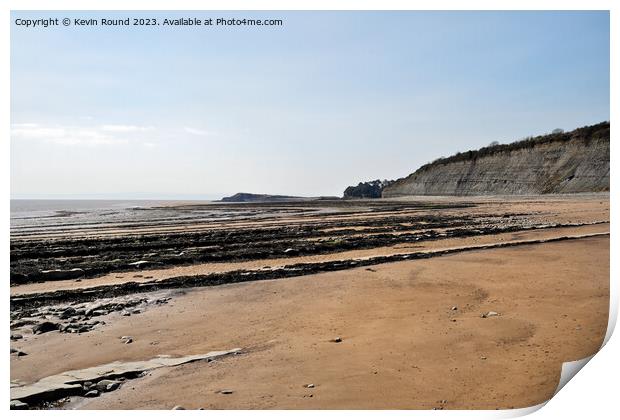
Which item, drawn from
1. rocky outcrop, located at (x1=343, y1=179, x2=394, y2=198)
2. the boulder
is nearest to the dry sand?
the boulder

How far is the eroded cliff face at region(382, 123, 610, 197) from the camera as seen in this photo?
3700 cm

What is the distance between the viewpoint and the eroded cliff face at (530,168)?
3700 centimetres

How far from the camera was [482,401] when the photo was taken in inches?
156

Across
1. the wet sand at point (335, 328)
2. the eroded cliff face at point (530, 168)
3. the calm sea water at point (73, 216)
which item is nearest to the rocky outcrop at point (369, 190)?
the eroded cliff face at point (530, 168)

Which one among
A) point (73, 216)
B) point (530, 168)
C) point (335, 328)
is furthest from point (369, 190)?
point (335, 328)

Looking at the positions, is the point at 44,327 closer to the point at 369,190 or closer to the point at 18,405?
the point at 18,405

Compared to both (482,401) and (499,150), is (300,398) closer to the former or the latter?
(482,401)

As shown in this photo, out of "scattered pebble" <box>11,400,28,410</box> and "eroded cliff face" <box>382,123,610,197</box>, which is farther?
"eroded cliff face" <box>382,123,610,197</box>

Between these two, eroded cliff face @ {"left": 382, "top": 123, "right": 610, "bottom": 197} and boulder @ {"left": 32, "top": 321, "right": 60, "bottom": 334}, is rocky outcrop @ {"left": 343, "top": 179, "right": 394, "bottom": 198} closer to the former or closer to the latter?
eroded cliff face @ {"left": 382, "top": 123, "right": 610, "bottom": 197}

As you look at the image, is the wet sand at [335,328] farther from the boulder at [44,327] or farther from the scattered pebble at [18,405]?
the scattered pebble at [18,405]

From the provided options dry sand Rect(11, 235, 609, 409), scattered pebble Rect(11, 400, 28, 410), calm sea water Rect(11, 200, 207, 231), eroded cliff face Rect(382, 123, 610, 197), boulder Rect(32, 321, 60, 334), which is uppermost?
eroded cliff face Rect(382, 123, 610, 197)

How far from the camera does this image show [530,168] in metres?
48.0
